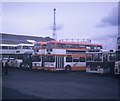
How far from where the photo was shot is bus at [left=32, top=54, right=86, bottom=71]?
28.7 meters

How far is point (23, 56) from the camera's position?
36.1m

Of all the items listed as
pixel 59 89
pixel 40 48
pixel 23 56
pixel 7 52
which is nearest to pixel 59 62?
pixel 40 48

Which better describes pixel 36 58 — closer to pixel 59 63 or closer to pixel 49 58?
pixel 49 58

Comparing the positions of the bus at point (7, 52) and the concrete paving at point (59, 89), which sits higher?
the bus at point (7, 52)

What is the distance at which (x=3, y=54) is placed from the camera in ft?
132

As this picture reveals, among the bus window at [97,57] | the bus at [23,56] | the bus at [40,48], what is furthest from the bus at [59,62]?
the bus window at [97,57]

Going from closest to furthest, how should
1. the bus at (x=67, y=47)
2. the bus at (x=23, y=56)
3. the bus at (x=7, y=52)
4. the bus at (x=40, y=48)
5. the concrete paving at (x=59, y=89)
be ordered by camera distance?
the concrete paving at (x=59, y=89) → the bus at (x=67, y=47) → the bus at (x=40, y=48) → the bus at (x=23, y=56) → the bus at (x=7, y=52)

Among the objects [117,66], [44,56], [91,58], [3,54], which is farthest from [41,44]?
[117,66]

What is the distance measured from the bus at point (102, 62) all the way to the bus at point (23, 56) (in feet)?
38.9

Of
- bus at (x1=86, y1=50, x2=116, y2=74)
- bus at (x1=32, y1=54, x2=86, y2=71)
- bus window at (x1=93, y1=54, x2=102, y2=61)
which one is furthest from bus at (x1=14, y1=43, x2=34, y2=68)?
bus window at (x1=93, y1=54, x2=102, y2=61)

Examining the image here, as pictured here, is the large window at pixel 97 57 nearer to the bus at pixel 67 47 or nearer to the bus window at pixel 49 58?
the bus at pixel 67 47

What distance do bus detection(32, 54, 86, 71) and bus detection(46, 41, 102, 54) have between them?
1.68 ft

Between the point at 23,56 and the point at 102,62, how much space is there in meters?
16.2

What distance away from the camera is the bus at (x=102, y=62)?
22.9 m
